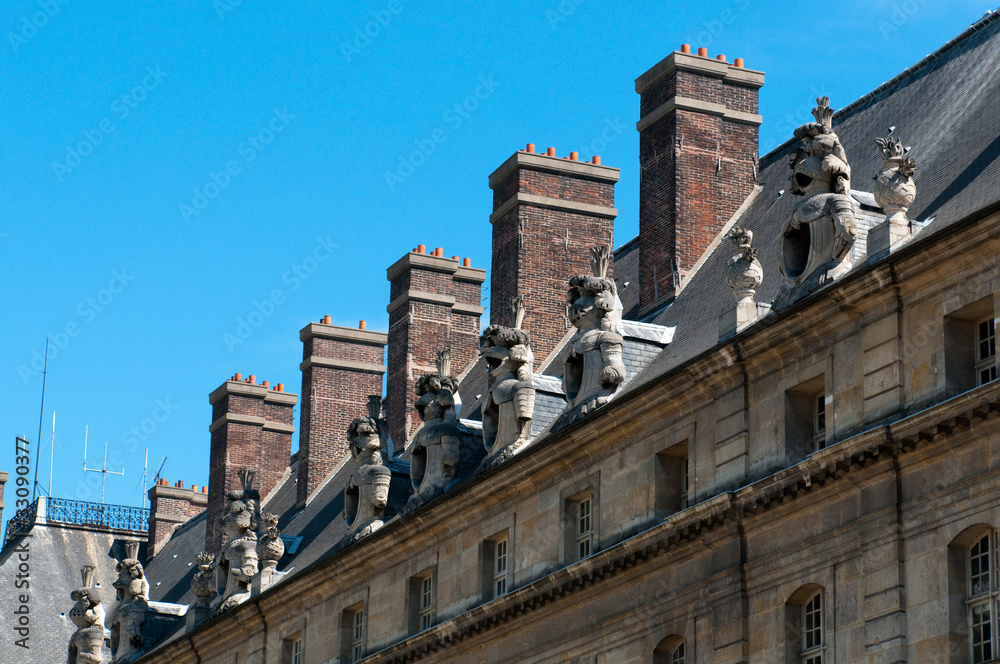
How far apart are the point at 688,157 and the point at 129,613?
64.8ft

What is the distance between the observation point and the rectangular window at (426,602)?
38.6 meters

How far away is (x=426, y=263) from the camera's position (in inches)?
2028

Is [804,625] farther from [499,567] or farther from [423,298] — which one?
[423,298]

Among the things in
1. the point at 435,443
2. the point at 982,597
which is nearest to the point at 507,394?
the point at 435,443

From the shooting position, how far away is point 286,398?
60812 mm

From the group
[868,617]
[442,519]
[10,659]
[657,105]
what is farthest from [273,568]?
[868,617]

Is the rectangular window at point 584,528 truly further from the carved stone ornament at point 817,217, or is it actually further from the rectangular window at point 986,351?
the rectangular window at point 986,351

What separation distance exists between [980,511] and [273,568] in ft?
76.1

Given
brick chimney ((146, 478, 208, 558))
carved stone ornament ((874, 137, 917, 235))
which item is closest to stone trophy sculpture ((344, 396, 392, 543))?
carved stone ornament ((874, 137, 917, 235))

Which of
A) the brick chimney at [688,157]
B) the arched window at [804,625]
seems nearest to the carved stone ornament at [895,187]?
the arched window at [804,625]

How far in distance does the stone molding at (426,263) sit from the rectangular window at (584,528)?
17.7 metres

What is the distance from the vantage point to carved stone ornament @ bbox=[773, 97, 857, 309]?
29312mm

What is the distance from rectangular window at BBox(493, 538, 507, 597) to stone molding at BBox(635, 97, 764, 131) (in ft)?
31.1

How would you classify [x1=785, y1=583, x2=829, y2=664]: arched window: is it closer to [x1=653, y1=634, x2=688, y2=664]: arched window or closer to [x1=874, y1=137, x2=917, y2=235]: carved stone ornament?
[x1=653, y1=634, x2=688, y2=664]: arched window
